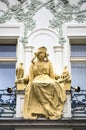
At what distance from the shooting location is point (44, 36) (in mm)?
13641

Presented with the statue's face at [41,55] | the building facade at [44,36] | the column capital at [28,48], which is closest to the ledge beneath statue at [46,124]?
the building facade at [44,36]

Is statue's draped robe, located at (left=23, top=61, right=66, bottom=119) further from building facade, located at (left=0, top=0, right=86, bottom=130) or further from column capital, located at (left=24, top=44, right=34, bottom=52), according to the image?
column capital, located at (left=24, top=44, right=34, bottom=52)

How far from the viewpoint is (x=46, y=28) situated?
13.7m

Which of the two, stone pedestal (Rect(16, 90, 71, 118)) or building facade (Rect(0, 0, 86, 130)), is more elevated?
building facade (Rect(0, 0, 86, 130))

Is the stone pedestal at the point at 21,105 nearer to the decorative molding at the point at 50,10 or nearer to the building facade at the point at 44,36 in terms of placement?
the building facade at the point at 44,36

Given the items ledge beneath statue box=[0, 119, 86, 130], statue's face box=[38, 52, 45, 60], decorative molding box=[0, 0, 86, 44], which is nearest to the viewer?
ledge beneath statue box=[0, 119, 86, 130]

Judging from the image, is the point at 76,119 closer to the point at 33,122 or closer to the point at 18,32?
the point at 33,122

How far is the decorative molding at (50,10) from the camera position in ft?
45.2

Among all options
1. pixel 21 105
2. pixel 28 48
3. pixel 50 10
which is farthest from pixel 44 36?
pixel 21 105

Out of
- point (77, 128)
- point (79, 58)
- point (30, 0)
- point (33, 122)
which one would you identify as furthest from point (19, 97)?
point (30, 0)

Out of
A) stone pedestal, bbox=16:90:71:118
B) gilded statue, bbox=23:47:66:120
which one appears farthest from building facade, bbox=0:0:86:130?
gilded statue, bbox=23:47:66:120

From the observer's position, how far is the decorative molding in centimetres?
1377

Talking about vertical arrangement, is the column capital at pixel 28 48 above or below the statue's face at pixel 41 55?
above

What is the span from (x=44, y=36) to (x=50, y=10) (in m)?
0.88
